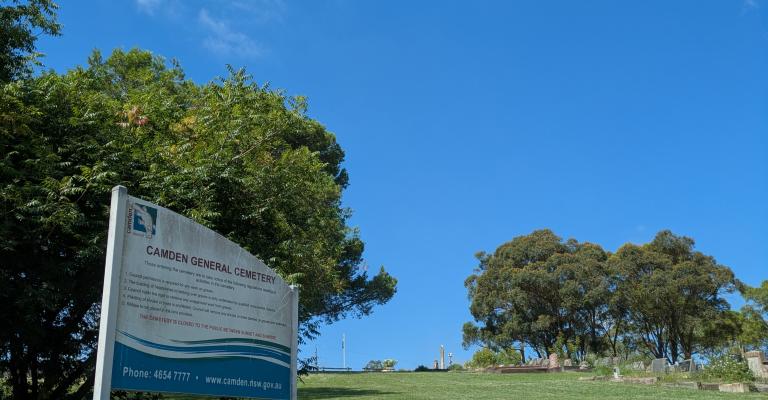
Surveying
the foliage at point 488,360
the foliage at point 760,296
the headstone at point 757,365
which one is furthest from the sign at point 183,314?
the foliage at point 760,296

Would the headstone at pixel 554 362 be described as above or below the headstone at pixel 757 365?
above

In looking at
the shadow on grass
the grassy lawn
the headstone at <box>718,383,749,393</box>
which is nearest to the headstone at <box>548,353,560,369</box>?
the grassy lawn

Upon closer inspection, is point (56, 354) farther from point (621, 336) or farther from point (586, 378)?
point (621, 336)

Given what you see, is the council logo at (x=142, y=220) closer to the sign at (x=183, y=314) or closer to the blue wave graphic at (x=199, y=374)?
the sign at (x=183, y=314)

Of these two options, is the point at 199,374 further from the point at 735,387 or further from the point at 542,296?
the point at 542,296

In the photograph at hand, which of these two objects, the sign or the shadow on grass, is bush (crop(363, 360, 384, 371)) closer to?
the shadow on grass

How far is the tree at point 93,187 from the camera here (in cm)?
960

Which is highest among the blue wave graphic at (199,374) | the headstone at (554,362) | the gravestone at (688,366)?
the headstone at (554,362)

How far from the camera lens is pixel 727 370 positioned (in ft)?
70.8

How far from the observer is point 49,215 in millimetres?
9438

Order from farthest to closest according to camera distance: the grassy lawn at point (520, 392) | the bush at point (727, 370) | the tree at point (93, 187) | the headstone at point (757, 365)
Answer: the headstone at point (757, 365) < the bush at point (727, 370) < the grassy lawn at point (520, 392) < the tree at point (93, 187)

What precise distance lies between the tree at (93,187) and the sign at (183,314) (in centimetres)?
413

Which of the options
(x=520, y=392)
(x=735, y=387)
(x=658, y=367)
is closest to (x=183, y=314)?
(x=520, y=392)

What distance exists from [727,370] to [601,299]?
24420mm
